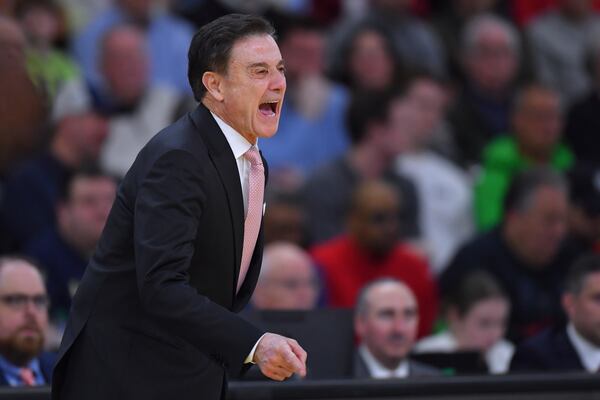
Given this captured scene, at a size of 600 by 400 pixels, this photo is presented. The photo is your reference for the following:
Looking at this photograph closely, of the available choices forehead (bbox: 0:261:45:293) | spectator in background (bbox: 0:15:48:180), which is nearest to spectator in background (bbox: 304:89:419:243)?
spectator in background (bbox: 0:15:48:180)

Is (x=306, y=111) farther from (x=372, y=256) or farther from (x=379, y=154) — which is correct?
(x=372, y=256)

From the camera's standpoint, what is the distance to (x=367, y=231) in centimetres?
684

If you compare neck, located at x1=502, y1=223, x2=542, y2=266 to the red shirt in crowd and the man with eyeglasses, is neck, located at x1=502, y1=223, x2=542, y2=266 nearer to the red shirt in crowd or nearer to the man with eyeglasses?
the red shirt in crowd

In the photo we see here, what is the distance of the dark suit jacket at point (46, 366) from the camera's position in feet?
14.9

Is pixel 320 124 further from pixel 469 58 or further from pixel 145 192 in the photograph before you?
pixel 145 192

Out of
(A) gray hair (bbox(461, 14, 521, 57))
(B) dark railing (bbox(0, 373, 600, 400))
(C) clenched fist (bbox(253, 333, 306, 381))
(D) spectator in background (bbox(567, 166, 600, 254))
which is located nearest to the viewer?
(C) clenched fist (bbox(253, 333, 306, 381))

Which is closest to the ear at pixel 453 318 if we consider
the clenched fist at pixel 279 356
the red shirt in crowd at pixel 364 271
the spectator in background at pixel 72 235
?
the red shirt in crowd at pixel 364 271

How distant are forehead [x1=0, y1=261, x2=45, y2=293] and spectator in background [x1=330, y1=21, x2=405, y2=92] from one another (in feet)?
11.1

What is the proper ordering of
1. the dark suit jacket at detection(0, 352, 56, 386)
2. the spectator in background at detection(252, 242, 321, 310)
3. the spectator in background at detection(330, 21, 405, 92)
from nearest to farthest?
the dark suit jacket at detection(0, 352, 56, 386) < the spectator in background at detection(252, 242, 321, 310) < the spectator in background at detection(330, 21, 405, 92)

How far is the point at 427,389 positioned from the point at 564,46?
525 centimetres

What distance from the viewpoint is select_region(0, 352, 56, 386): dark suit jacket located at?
14.9ft

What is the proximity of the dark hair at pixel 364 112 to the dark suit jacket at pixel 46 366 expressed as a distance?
10.5 ft

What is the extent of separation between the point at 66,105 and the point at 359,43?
1.87 meters

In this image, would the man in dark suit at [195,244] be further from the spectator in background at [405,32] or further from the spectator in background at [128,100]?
the spectator in background at [405,32]
